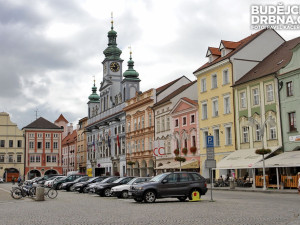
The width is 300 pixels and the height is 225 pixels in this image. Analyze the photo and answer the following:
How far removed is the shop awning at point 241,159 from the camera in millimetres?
38847

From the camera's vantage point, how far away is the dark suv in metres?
24.2

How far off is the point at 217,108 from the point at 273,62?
8053 millimetres

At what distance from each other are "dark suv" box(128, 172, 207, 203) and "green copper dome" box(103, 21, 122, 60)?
63481 mm

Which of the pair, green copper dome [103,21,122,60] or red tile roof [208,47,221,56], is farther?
green copper dome [103,21,122,60]

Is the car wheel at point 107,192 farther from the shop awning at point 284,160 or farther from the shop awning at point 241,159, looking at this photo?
the shop awning at point 284,160

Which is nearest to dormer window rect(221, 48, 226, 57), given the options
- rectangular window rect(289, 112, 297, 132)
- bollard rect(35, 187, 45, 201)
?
rectangular window rect(289, 112, 297, 132)

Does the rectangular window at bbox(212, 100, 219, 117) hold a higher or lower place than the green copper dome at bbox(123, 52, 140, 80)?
lower

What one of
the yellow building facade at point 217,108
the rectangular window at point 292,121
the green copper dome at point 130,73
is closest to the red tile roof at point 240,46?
the yellow building facade at point 217,108

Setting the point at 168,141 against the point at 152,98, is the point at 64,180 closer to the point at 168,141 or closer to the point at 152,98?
the point at 168,141

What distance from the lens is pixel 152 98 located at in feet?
213

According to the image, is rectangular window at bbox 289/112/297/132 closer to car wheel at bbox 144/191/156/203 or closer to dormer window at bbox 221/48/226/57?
dormer window at bbox 221/48/226/57

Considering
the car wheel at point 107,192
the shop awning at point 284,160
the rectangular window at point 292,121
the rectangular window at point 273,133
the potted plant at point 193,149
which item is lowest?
the car wheel at point 107,192

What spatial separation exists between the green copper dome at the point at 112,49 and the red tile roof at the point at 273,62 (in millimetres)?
43981

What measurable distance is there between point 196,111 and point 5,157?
62151 millimetres
